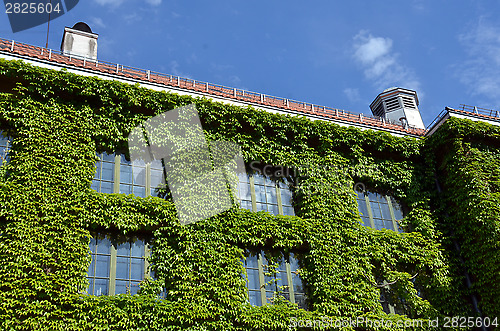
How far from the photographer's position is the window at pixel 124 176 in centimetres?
1565

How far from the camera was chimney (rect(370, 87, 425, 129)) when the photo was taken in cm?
2684

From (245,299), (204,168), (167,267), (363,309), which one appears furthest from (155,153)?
(363,309)

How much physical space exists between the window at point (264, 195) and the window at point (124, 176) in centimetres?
292

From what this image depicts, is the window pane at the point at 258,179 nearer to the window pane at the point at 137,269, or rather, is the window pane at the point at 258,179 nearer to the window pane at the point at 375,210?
the window pane at the point at 375,210

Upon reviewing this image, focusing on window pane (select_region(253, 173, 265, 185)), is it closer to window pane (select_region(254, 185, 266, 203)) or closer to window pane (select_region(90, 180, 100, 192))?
window pane (select_region(254, 185, 266, 203))

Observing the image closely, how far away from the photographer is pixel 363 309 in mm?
15844

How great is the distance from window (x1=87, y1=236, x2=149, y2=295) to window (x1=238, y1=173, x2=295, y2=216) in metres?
3.98

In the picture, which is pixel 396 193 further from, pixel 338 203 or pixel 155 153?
pixel 155 153

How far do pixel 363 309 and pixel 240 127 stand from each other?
7430 mm

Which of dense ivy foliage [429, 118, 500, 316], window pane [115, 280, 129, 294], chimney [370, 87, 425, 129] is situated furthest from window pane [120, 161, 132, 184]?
chimney [370, 87, 425, 129]

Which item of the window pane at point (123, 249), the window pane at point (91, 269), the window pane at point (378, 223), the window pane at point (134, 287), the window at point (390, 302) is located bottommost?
the window at point (390, 302)

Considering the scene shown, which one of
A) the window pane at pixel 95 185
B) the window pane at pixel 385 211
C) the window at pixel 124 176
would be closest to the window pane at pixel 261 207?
the window at pixel 124 176

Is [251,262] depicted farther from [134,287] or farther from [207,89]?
[207,89]

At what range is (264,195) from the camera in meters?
17.7
